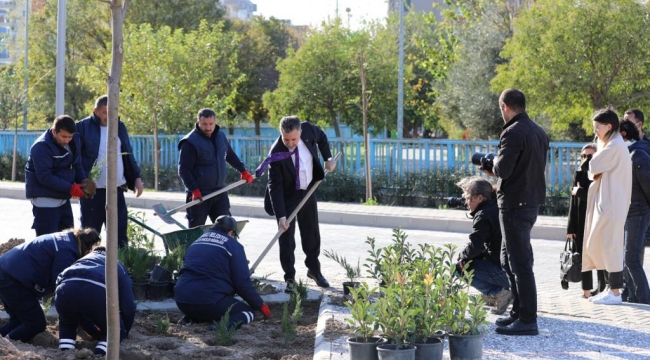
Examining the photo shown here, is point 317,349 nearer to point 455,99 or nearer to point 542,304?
point 542,304

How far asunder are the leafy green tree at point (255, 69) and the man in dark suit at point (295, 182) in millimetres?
29342

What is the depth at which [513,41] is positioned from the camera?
20.5 meters

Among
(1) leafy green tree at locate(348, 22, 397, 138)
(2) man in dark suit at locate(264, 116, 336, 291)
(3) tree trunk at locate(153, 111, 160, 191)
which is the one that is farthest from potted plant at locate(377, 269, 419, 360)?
(1) leafy green tree at locate(348, 22, 397, 138)

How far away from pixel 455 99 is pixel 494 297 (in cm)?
2484

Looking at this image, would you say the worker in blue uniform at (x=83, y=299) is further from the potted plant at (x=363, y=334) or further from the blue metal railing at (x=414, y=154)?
the blue metal railing at (x=414, y=154)

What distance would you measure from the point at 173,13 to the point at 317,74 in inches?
539

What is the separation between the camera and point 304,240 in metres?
8.98

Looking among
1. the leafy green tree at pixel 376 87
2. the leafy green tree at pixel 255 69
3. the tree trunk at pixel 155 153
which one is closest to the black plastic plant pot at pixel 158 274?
the tree trunk at pixel 155 153

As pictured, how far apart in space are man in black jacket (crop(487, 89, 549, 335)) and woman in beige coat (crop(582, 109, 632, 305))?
143cm

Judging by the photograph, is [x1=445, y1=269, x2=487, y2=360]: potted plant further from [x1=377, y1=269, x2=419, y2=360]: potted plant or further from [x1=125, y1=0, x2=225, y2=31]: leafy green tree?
[x1=125, y1=0, x2=225, y2=31]: leafy green tree

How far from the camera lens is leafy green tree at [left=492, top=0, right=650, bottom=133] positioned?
60.8 ft

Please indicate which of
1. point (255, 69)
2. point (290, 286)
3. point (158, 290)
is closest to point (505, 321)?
point (290, 286)

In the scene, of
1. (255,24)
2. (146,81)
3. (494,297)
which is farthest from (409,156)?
(255,24)

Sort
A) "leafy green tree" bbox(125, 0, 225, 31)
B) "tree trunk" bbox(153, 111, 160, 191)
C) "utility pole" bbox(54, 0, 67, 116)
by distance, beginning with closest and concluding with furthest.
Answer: "utility pole" bbox(54, 0, 67, 116) < "tree trunk" bbox(153, 111, 160, 191) < "leafy green tree" bbox(125, 0, 225, 31)
